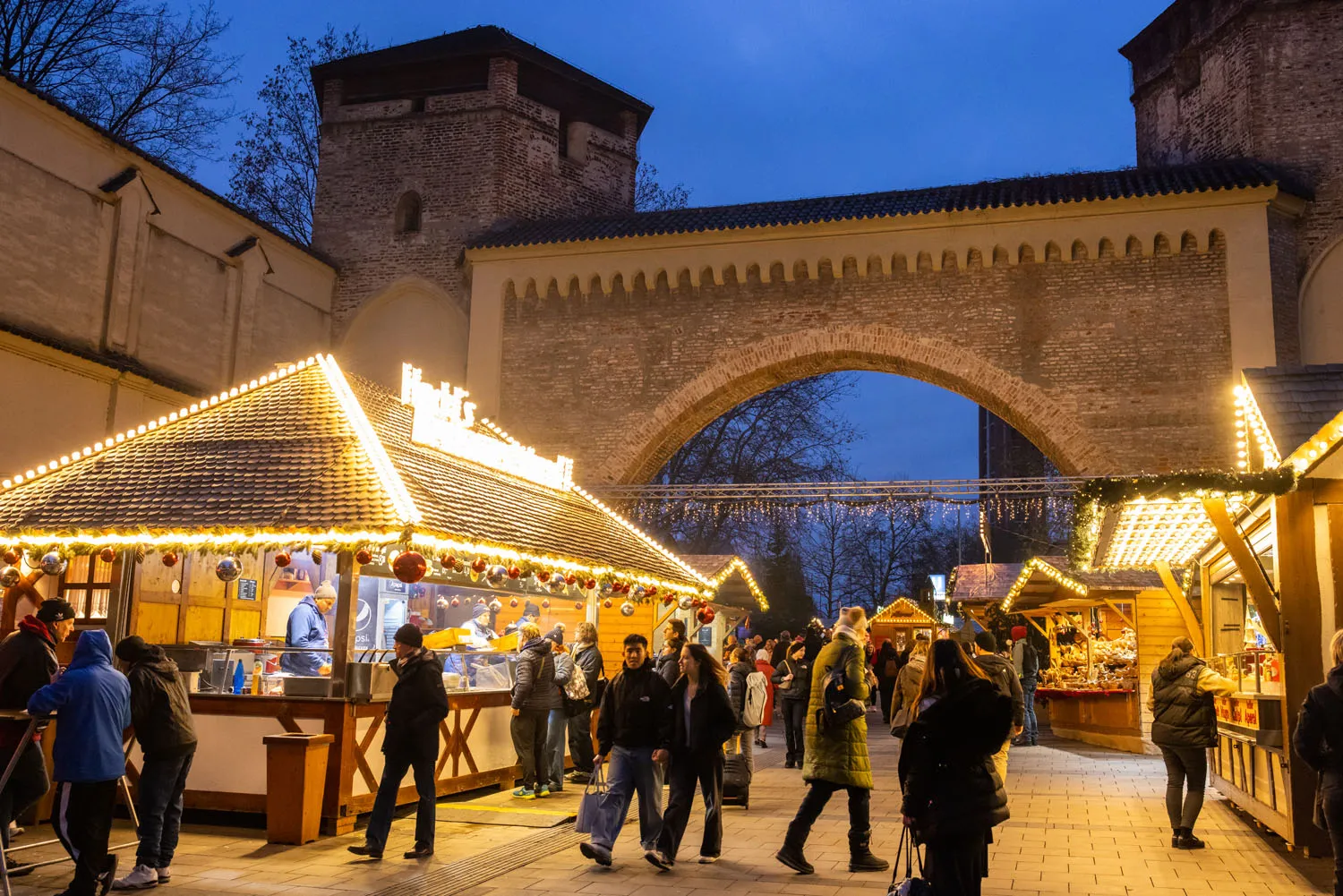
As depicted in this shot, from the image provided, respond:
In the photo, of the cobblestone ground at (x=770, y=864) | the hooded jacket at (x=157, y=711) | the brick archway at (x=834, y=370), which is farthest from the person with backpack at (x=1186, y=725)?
the brick archway at (x=834, y=370)

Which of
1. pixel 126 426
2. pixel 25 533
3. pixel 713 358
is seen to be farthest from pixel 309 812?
pixel 713 358

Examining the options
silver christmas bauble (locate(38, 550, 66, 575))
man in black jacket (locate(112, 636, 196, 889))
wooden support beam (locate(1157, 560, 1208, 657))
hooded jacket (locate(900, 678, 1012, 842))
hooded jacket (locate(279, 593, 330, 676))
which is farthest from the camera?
wooden support beam (locate(1157, 560, 1208, 657))

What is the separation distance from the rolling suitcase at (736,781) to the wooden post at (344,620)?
11.7ft

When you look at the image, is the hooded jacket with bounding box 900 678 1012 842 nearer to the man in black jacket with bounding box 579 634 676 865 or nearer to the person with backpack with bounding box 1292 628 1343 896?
the person with backpack with bounding box 1292 628 1343 896

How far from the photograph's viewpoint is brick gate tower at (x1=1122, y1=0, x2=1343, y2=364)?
66.2 ft

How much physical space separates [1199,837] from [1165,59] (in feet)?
60.9

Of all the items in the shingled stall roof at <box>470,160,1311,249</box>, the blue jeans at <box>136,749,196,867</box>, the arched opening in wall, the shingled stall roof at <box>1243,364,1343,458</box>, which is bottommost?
the blue jeans at <box>136,749,196,867</box>

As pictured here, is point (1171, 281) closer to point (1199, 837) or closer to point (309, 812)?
point (1199, 837)

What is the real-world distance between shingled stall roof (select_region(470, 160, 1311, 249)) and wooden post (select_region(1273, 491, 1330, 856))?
13076 millimetres

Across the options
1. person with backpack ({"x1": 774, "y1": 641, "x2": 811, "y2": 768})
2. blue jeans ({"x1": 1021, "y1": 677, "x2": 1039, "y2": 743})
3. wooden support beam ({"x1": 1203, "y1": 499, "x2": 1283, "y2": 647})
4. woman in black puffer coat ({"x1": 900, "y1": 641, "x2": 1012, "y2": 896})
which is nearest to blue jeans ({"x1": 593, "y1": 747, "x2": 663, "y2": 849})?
woman in black puffer coat ({"x1": 900, "y1": 641, "x2": 1012, "y2": 896})

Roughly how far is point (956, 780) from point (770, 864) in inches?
123

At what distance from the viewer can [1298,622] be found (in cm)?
850

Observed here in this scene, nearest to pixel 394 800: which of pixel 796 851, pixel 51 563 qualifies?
pixel 796 851

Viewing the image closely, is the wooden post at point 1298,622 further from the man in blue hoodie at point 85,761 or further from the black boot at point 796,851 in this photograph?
the man in blue hoodie at point 85,761
